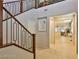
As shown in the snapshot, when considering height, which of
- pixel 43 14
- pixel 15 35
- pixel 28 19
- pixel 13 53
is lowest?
pixel 13 53

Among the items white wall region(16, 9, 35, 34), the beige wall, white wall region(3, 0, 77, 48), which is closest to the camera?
the beige wall

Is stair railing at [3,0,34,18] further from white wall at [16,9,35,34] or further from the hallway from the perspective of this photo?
the hallway

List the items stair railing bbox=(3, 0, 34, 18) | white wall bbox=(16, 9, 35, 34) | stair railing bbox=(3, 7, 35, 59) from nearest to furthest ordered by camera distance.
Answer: stair railing bbox=(3, 7, 35, 59)
stair railing bbox=(3, 0, 34, 18)
white wall bbox=(16, 9, 35, 34)

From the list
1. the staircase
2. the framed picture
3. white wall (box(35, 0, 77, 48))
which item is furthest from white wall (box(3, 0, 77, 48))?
Answer: the staircase

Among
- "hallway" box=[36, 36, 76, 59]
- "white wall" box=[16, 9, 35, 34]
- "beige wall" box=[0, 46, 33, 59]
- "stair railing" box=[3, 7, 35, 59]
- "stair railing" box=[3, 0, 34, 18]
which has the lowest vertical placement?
"hallway" box=[36, 36, 76, 59]

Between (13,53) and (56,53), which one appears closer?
(13,53)

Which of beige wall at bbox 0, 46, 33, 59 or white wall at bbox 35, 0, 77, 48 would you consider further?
white wall at bbox 35, 0, 77, 48

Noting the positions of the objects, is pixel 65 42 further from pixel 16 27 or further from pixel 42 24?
pixel 16 27

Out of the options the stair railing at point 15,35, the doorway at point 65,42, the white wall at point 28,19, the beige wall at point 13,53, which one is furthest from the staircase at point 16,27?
the doorway at point 65,42

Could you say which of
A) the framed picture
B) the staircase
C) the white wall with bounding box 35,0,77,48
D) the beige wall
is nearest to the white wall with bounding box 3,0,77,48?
the white wall with bounding box 35,0,77,48

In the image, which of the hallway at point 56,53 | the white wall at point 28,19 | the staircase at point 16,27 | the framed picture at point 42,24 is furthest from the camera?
the framed picture at point 42,24

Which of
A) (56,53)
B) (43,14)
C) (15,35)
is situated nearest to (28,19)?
(43,14)

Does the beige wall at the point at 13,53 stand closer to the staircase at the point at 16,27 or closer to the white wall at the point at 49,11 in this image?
the staircase at the point at 16,27

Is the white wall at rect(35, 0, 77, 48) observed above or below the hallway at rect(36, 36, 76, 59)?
above
